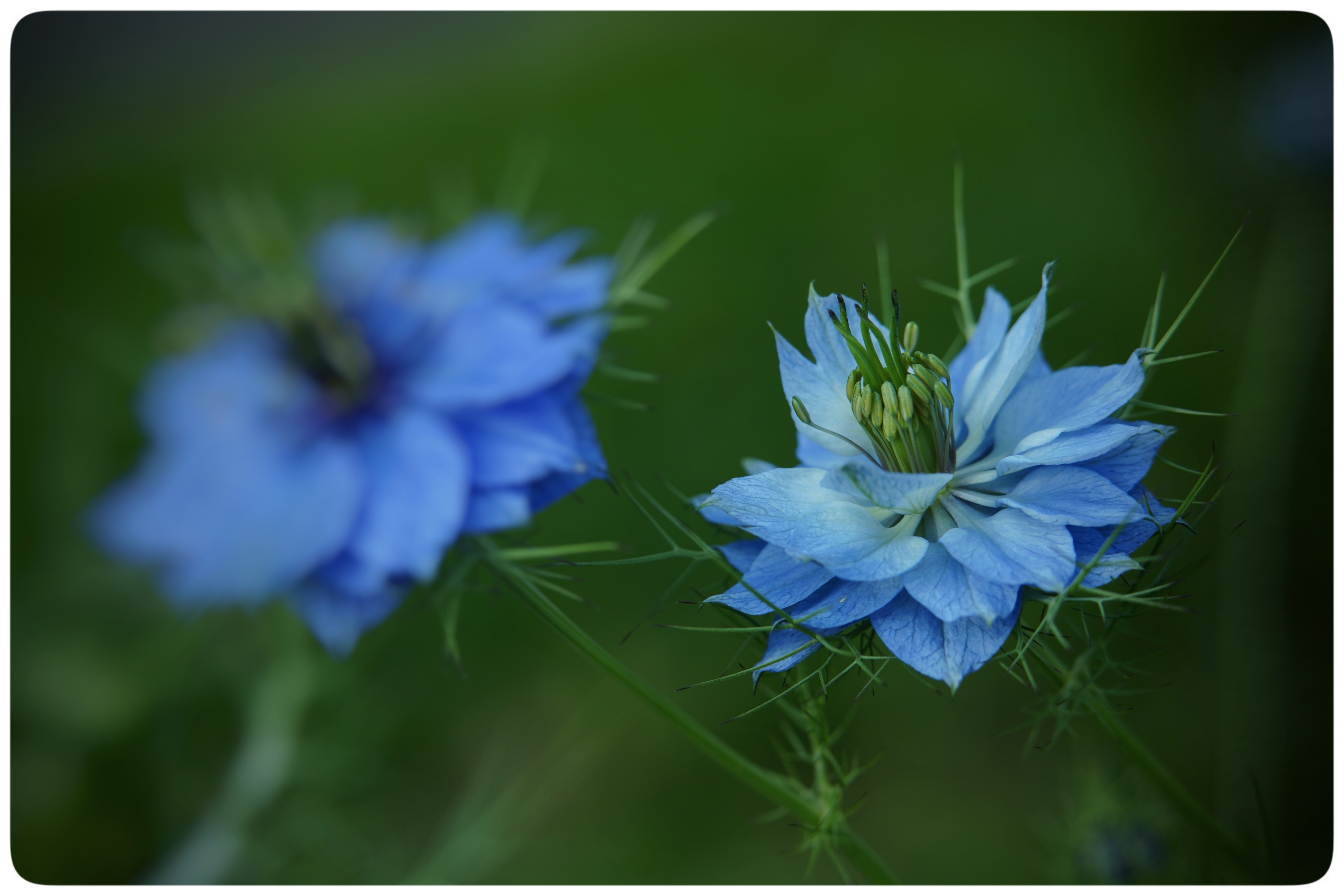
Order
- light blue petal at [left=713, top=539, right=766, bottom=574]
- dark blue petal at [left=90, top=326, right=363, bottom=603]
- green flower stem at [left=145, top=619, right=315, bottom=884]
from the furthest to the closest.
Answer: green flower stem at [left=145, top=619, right=315, bottom=884] < dark blue petal at [left=90, top=326, right=363, bottom=603] < light blue petal at [left=713, top=539, right=766, bottom=574]

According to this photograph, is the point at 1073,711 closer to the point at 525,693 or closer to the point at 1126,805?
the point at 1126,805

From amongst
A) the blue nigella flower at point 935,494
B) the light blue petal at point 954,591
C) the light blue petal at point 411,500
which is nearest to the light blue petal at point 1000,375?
the blue nigella flower at point 935,494

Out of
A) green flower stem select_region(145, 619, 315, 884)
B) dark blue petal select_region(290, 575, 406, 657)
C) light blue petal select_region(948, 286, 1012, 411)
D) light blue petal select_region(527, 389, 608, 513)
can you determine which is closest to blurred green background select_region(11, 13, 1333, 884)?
green flower stem select_region(145, 619, 315, 884)

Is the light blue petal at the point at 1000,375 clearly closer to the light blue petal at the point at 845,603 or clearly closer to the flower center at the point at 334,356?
the light blue petal at the point at 845,603

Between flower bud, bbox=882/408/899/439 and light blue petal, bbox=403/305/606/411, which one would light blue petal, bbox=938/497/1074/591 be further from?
light blue petal, bbox=403/305/606/411

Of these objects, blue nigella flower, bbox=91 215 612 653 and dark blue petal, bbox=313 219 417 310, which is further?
dark blue petal, bbox=313 219 417 310

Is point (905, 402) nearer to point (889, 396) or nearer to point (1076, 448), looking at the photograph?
point (889, 396)

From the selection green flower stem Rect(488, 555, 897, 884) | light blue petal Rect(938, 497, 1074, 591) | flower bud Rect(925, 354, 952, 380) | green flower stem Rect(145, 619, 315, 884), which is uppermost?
flower bud Rect(925, 354, 952, 380)
